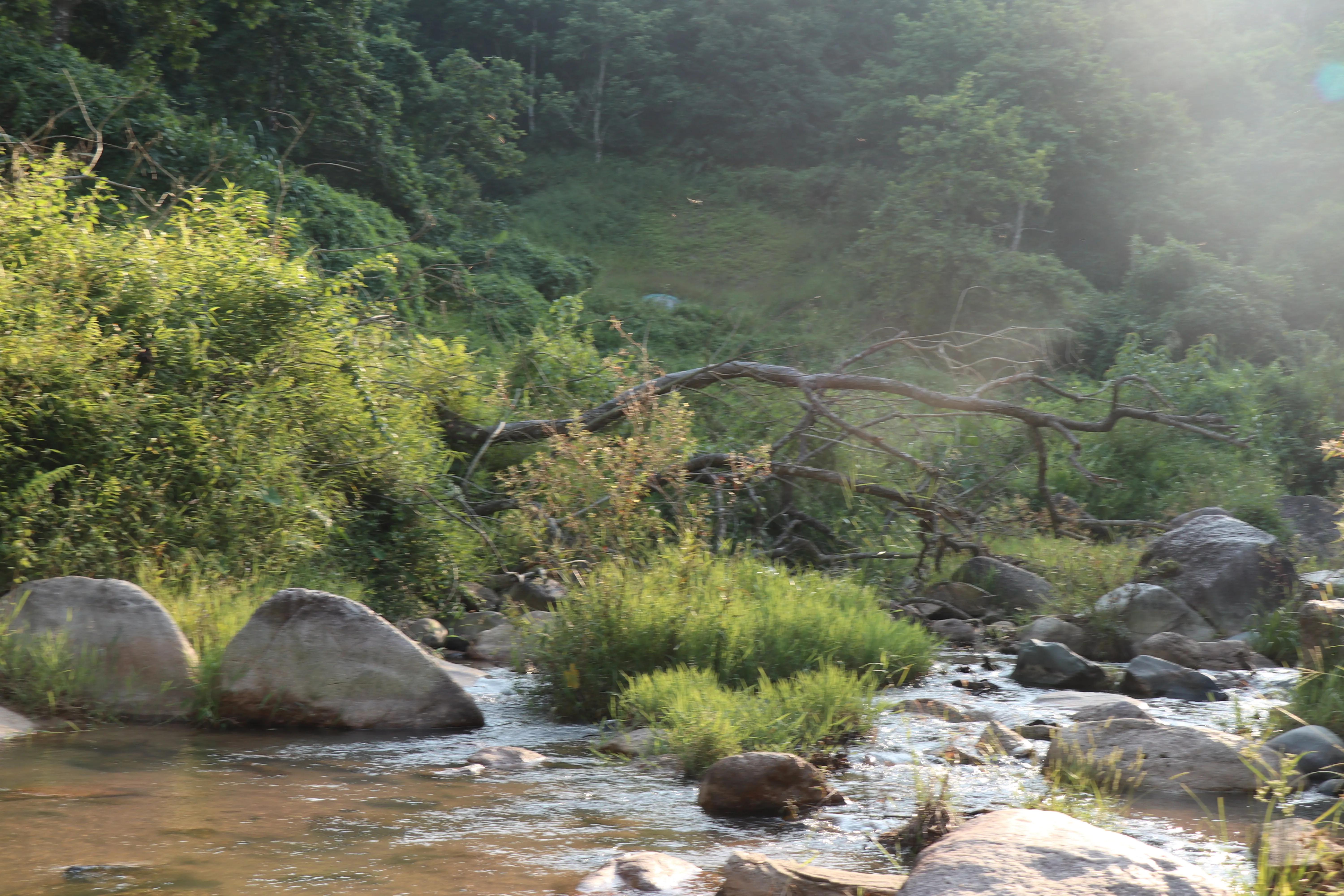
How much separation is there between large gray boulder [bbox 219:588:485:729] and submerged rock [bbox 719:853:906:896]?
3080 mm

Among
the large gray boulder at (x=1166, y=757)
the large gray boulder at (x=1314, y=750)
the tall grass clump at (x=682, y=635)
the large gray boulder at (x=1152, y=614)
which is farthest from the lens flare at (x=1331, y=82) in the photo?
the large gray boulder at (x=1166, y=757)

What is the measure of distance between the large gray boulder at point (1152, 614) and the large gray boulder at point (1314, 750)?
13.1 ft

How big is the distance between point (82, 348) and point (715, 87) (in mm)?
33332

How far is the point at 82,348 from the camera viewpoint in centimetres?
702

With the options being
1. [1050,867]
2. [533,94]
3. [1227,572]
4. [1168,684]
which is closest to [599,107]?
[533,94]

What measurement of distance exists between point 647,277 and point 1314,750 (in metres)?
29.0

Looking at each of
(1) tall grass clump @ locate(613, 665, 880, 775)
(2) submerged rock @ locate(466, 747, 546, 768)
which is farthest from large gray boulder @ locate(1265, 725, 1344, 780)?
(2) submerged rock @ locate(466, 747, 546, 768)

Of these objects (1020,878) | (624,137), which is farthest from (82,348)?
(624,137)

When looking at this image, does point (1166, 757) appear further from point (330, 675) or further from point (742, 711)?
point (330, 675)

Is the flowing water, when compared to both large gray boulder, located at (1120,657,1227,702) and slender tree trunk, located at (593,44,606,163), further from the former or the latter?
slender tree trunk, located at (593,44,606,163)

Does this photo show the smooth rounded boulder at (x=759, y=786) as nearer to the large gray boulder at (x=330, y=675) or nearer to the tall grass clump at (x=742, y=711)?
the tall grass clump at (x=742, y=711)

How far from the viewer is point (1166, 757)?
17.9 ft

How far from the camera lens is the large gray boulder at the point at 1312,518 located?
14891mm

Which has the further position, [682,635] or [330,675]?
[682,635]
